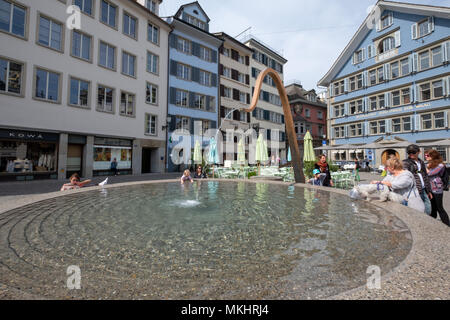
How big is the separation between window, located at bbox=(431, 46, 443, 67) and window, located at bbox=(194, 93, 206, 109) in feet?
79.4

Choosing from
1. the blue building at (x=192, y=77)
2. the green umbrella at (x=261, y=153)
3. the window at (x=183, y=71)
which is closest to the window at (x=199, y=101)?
the blue building at (x=192, y=77)

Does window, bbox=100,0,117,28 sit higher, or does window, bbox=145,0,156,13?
window, bbox=145,0,156,13

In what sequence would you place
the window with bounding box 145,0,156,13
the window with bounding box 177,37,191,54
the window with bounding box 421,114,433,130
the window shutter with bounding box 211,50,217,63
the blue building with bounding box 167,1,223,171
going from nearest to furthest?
the window with bounding box 145,0,156,13
the window with bounding box 421,114,433,130
the blue building with bounding box 167,1,223,171
the window with bounding box 177,37,191,54
the window shutter with bounding box 211,50,217,63

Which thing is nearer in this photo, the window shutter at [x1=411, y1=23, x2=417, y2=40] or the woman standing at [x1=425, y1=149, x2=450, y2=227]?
the woman standing at [x1=425, y1=149, x2=450, y2=227]

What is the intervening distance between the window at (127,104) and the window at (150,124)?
5.35 ft

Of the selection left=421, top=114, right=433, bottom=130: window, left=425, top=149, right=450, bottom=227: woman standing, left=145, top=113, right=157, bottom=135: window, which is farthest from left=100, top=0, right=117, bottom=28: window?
left=421, top=114, right=433, bottom=130: window

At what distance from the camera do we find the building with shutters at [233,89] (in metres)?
30.2

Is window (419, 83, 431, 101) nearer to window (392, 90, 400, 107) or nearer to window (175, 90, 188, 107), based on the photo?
window (392, 90, 400, 107)

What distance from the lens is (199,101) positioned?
27422mm

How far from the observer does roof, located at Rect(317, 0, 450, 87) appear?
23083mm

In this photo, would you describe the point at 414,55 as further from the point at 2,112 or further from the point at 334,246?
the point at 2,112

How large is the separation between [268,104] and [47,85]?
29249 mm

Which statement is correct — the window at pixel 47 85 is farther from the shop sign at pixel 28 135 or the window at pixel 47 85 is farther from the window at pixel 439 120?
the window at pixel 439 120

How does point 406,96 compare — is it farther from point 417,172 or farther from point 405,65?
point 417,172
